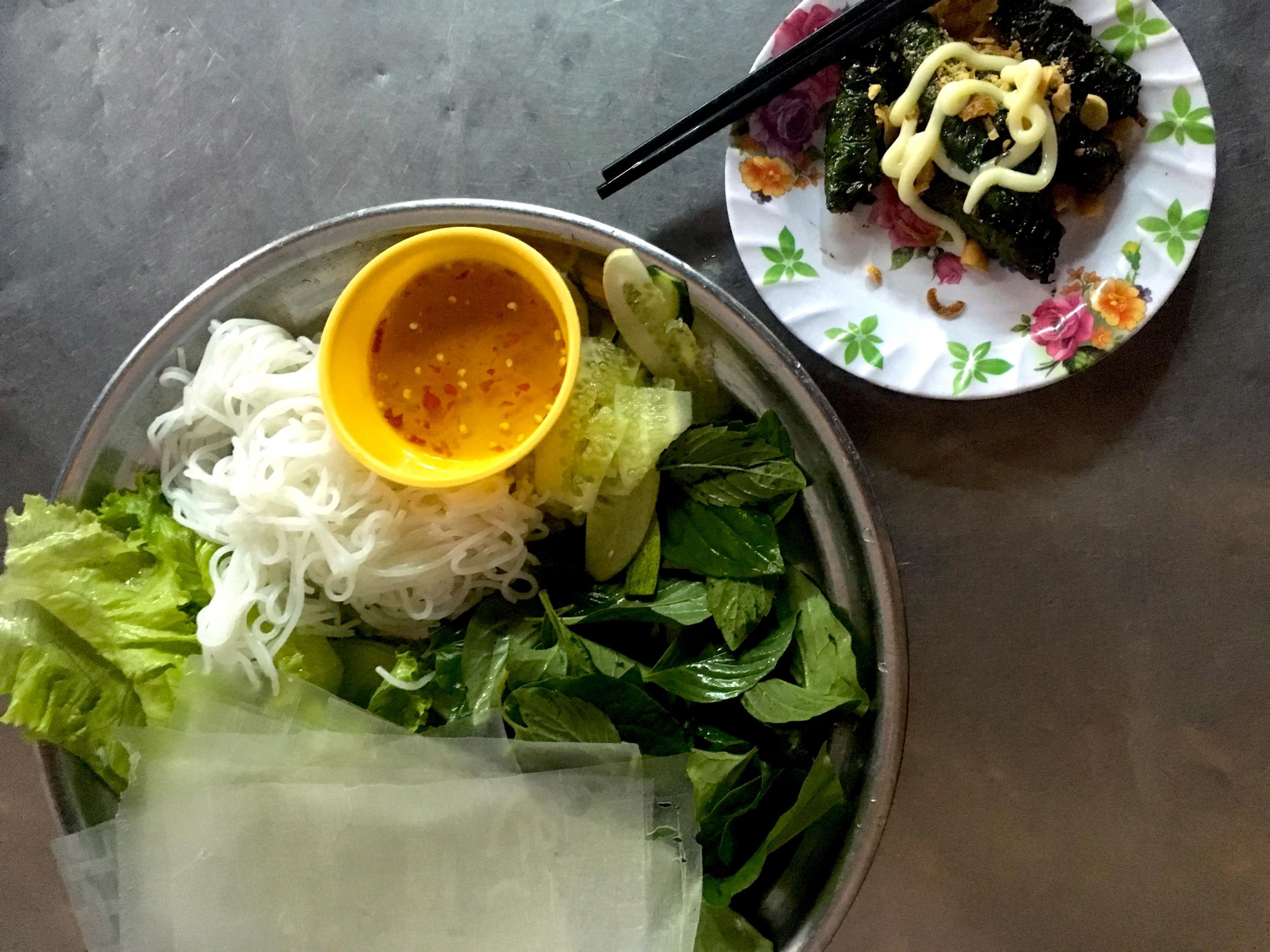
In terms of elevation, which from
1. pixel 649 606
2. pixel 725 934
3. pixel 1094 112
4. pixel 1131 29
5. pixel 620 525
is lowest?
pixel 725 934

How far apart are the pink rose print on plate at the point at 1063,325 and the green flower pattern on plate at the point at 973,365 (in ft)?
0.28

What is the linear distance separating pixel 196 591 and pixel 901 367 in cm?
145

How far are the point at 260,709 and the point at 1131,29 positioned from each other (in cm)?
208

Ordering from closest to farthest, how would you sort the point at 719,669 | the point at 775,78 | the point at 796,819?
the point at 796,819
the point at 719,669
the point at 775,78

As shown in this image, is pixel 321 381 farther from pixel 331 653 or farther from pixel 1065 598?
pixel 1065 598

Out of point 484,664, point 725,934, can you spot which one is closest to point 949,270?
point 484,664

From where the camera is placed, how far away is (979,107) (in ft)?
5.00

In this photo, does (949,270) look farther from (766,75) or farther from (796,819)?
(796,819)

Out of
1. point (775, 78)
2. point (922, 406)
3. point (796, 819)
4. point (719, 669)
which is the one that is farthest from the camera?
point (922, 406)

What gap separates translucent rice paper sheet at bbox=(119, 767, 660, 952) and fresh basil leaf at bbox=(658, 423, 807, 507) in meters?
0.54

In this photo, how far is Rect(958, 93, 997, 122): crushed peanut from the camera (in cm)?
152

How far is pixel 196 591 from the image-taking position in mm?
1555

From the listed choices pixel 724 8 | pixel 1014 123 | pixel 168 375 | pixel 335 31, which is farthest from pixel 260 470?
pixel 1014 123

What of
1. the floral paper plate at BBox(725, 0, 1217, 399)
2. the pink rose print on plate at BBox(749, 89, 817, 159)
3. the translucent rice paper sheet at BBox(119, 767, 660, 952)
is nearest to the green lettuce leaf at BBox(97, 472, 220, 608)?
the translucent rice paper sheet at BBox(119, 767, 660, 952)
